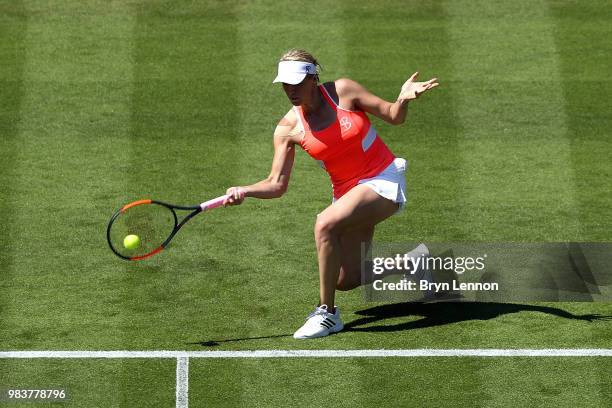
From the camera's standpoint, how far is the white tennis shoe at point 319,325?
11914 mm

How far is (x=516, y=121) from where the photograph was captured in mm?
16031

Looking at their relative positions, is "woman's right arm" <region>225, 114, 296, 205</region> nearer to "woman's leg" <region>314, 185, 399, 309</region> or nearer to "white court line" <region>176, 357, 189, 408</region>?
"woman's leg" <region>314, 185, 399, 309</region>

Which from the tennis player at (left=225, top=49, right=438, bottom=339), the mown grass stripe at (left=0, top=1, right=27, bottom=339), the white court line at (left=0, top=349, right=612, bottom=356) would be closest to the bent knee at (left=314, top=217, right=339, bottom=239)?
the tennis player at (left=225, top=49, right=438, bottom=339)

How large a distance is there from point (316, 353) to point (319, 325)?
0.34 metres

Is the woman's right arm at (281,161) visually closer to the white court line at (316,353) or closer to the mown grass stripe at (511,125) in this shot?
the white court line at (316,353)

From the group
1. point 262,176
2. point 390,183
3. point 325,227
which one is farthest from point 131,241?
point 262,176

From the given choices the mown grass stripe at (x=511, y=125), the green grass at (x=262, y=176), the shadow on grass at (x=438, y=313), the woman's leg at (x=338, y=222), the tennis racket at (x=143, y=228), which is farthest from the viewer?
the mown grass stripe at (x=511, y=125)

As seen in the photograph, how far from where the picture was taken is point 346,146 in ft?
39.6

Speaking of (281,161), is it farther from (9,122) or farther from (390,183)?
(9,122)

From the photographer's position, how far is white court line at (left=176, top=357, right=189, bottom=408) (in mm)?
10872

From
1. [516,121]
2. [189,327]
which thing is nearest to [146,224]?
[189,327]

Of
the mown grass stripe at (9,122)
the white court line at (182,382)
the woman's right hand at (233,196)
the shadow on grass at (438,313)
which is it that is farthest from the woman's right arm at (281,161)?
the mown grass stripe at (9,122)

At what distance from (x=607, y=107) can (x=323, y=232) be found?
5693mm

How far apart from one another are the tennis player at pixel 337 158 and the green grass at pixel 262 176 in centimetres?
61
